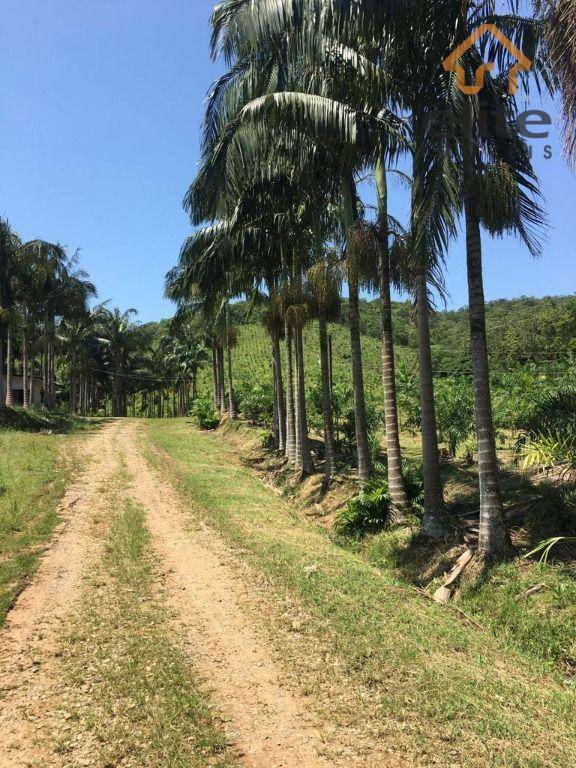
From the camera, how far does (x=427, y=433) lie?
9086 millimetres

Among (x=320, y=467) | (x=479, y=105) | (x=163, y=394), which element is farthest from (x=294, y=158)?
(x=163, y=394)

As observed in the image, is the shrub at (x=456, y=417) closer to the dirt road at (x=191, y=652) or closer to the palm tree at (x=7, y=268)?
the dirt road at (x=191, y=652)

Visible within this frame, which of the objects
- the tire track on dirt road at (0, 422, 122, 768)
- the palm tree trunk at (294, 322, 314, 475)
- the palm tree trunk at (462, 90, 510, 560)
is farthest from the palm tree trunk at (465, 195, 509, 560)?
the palm tree trunk at (294, 322, 314, 475)

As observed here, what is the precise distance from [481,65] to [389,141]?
2.33m

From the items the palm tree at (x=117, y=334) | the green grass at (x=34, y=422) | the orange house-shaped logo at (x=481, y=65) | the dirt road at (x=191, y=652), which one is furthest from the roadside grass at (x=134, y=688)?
the palm tree at (x=117, y=334)

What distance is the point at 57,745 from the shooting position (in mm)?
3711

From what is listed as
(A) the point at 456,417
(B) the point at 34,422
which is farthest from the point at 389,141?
(B) the point at 34,422

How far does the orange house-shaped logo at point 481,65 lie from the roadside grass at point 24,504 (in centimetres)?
903

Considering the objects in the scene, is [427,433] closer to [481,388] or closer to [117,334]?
[481,388]

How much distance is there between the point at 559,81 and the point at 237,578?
699cm

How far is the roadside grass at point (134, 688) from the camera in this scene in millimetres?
3660

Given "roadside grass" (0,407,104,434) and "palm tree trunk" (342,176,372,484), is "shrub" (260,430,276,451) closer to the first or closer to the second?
"roadside grass" (0,407,104,434)

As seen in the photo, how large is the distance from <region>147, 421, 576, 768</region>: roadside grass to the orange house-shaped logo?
7.07 meters

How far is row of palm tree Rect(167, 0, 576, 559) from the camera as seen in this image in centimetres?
728
